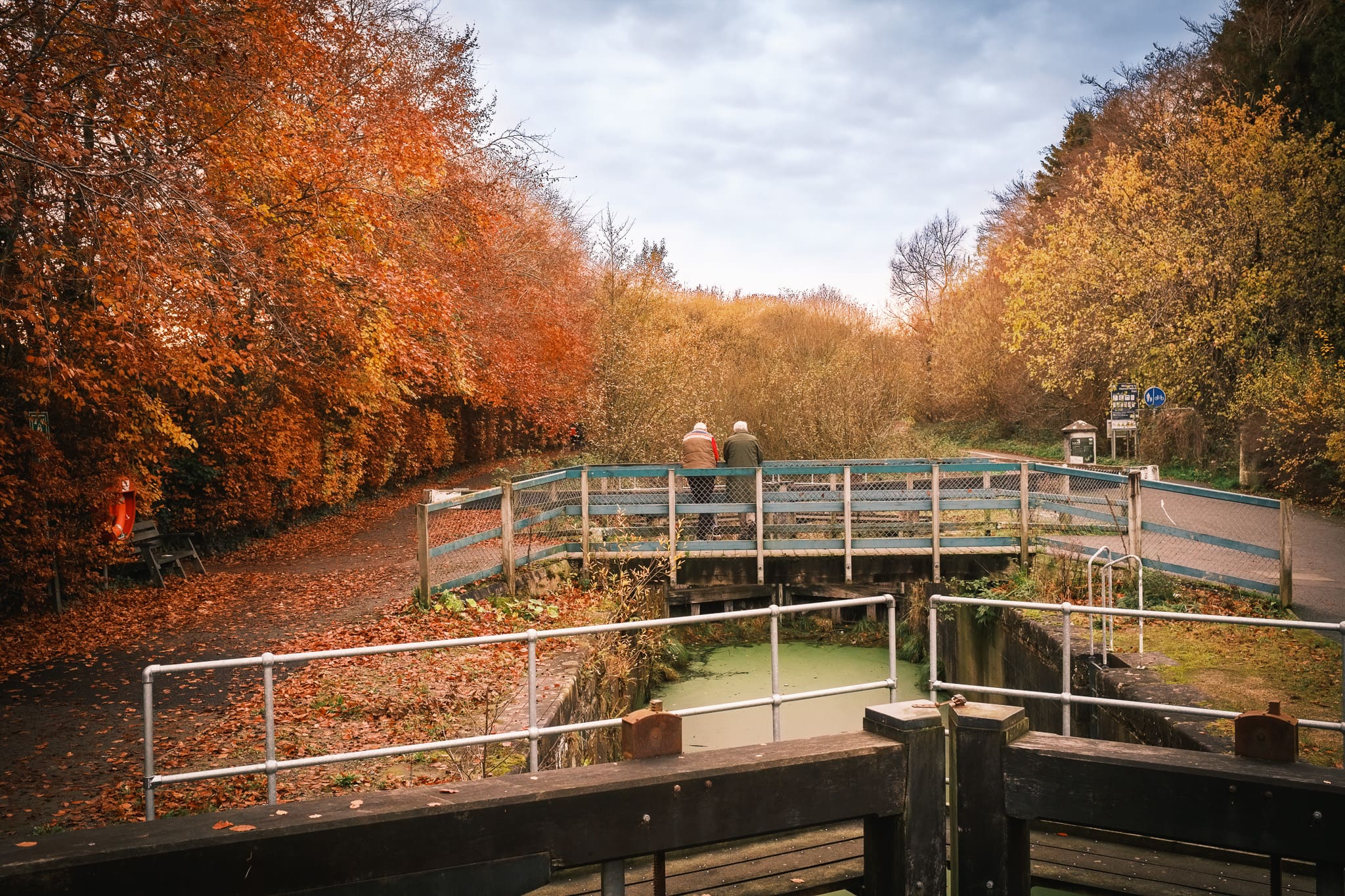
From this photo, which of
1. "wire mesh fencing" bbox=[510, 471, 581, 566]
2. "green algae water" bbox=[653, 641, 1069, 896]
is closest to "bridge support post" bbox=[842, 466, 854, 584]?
"green algae water" bbox=[653, 641, 1069, 896]

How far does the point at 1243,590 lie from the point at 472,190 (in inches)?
647

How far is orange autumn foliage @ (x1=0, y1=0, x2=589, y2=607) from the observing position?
10.1 metres

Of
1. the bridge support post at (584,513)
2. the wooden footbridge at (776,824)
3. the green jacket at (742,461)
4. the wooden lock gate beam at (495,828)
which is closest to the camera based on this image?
the wooden lock gate beam at (495,828)

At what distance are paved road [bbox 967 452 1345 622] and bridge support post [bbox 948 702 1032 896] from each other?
7350mm

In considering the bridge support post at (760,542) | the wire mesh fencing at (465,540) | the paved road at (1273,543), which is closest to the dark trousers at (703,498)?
the bridge support post at (760,542)

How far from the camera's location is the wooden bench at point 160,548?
1369cm

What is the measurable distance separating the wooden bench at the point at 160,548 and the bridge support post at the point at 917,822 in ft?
40.0

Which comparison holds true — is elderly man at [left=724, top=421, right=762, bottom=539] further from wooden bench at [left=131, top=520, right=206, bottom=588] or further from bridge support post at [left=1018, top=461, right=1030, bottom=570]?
wooden bench at [left=131, top=520, right=206, bottom=588]

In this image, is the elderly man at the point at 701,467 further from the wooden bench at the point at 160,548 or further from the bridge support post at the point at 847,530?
the wooden bench at the point at 160,548

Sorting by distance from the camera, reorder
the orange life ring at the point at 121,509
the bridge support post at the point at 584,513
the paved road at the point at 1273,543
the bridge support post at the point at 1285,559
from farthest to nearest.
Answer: the bridge support post at the point at 584,513
the orange life ring at the point at 121,509
the paved road at the point at 1273,543
the bridge support post at the point at 1285,559

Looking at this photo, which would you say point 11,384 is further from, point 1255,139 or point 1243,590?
point 1255,139

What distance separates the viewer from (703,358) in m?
23.5

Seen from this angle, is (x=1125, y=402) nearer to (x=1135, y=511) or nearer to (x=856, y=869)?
(x=1135, y=511)

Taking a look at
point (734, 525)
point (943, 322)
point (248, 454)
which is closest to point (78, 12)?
point (248, 454)
